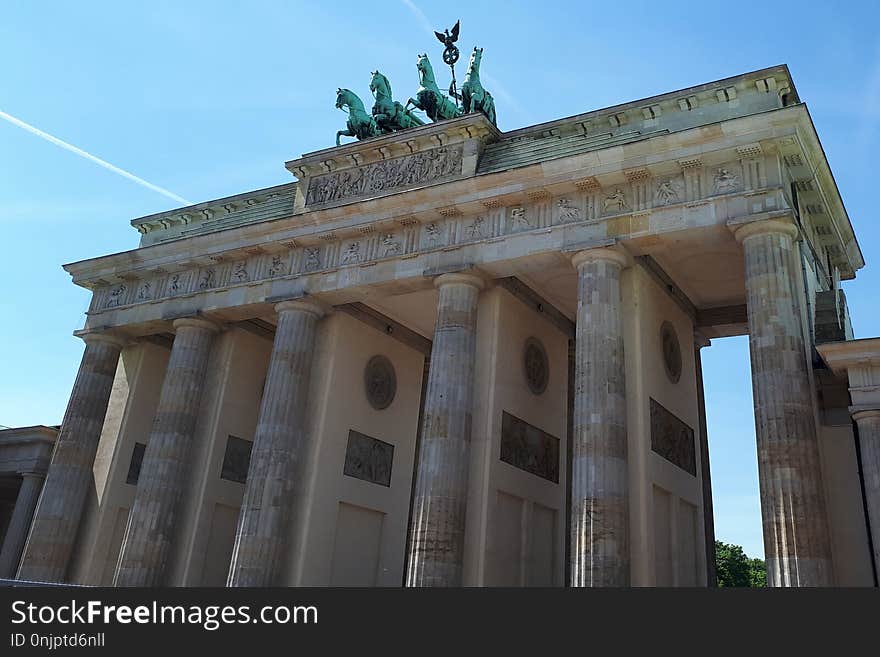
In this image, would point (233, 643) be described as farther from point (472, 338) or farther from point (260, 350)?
point (260, 350)

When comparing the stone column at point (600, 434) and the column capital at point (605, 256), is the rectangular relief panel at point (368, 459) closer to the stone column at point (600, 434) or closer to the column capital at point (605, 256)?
the stone column at point (600, 434)

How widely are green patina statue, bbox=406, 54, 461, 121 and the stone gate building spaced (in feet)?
4.62

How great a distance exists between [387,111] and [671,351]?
38.3 ft

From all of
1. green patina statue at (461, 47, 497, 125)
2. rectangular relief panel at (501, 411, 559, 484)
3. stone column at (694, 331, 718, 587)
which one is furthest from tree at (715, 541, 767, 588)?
green patina statue at (461, 47, 497, 125)

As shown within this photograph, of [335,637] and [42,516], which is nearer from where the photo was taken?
[335,637]

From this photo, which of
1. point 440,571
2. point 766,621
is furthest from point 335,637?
point 440,571

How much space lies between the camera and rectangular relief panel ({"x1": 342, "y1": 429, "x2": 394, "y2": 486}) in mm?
23797

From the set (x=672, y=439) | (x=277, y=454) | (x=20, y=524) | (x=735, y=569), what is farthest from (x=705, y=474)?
(x=735, y=569)

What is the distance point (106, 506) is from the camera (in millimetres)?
25781

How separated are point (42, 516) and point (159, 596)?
1993 centimetres

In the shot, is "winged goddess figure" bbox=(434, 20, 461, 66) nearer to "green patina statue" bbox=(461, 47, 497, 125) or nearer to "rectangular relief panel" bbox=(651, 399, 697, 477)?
"green patina statue" bbox=(461, 47, 497, 125)

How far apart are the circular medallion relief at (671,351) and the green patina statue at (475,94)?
8.12 meters

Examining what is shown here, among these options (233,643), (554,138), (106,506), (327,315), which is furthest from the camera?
(106,506)

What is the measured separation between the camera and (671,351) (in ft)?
70.7
